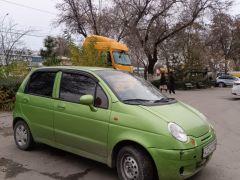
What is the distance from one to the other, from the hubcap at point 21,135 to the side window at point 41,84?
0.74 metres

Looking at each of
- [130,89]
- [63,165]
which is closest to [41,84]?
[63,165]

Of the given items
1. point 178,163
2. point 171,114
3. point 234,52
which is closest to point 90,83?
point 171,114

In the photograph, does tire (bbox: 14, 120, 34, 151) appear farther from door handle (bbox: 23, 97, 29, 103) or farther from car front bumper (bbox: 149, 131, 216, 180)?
car front bumper (bbox: 149, 131, 216, 180)

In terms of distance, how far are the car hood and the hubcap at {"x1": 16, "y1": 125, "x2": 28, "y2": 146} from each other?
2.85 m

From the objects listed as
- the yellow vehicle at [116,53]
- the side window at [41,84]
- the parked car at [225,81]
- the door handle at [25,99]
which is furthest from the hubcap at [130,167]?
the parked car at [225,81]

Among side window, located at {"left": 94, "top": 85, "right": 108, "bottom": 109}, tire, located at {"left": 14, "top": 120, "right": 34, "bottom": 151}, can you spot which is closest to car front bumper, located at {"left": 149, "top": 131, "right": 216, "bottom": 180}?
side window, located at {"left": 94, "top": 85, "right": 108, "bottom": 109}

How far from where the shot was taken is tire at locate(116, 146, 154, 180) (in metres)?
4.67

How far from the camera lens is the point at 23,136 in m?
6.75

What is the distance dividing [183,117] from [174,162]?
772 mm

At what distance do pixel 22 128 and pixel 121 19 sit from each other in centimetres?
2486

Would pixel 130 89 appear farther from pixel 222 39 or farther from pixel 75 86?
pixel 222 39

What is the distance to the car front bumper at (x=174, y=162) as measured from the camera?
177 inches

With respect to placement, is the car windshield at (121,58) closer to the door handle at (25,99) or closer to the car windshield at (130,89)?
the door handle at (25,99)

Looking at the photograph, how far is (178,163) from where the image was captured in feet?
14.8
